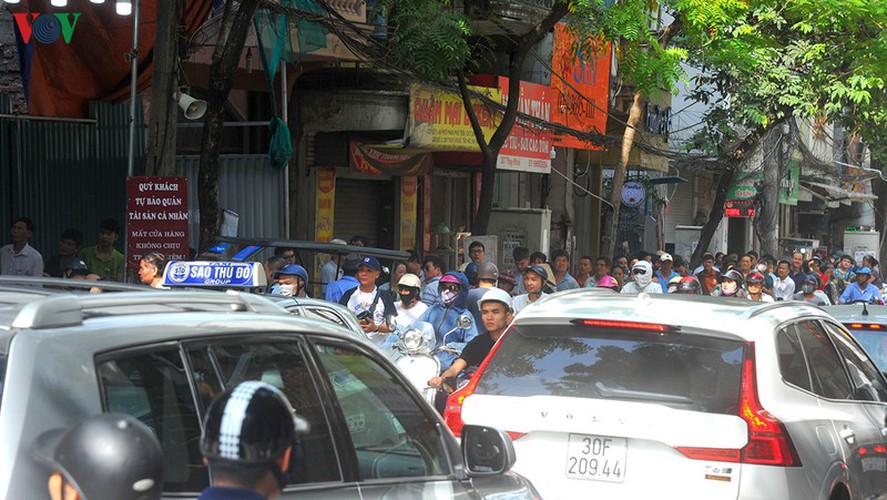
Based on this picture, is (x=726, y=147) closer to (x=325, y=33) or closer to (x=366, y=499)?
(x=325, y=33)

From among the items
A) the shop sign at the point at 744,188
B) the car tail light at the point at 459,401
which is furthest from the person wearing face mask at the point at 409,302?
the shop sign at the point at 744,188

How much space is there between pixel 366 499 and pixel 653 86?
13750mm

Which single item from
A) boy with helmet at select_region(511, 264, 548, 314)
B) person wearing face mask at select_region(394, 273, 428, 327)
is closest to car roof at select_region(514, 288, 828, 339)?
person wearing face mask at select_region(394, 273, 428, 327)

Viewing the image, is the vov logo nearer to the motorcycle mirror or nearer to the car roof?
the motorcycle mirror

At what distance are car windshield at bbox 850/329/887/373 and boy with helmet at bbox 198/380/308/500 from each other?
7.88m

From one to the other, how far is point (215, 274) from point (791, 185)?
1293 inches

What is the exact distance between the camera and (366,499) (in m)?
3.35

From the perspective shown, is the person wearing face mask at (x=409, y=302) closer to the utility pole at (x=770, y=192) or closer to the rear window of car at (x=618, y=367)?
the rear window of car at (x=618, y=367)

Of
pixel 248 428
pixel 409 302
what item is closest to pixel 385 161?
pixel 409 302

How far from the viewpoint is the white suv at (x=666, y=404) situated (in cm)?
519

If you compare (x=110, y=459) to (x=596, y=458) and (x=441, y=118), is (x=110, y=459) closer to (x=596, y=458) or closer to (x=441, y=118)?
(x=596, y=458)

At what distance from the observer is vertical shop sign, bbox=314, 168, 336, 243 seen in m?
17.5

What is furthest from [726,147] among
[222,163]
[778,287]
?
[222,163]

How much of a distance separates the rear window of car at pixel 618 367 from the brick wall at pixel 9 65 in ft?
28.2
